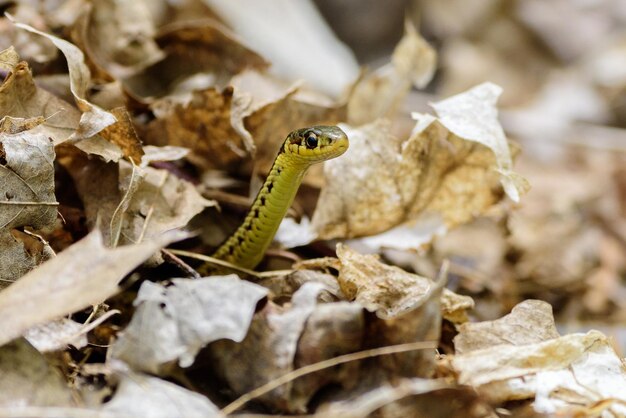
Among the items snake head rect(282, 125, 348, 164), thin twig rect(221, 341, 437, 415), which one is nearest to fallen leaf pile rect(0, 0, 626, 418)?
thin twig rect(221, 341, 437, 415)

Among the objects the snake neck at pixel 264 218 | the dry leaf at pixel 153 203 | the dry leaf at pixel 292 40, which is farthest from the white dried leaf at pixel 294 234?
the dry leaf at pixel 292 40

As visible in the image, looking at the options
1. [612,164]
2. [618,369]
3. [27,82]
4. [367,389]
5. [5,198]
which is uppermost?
[27,82]

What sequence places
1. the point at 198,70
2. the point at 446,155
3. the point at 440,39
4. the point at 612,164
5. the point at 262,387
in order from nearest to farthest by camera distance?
the point at 262,387 → the point at 446,155 → the point at 198,70 → the point at 612,164 → the point at 440,39

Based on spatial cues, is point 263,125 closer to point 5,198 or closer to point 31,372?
point 5,198

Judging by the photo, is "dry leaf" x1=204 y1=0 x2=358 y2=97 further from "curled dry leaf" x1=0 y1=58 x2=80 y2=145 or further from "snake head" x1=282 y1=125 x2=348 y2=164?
"curled dry leaf" x1=0 y1=58 x2=80 y2=145

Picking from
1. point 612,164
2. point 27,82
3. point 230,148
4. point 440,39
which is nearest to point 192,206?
point 230,148

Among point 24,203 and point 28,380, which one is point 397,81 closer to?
point 24,203
